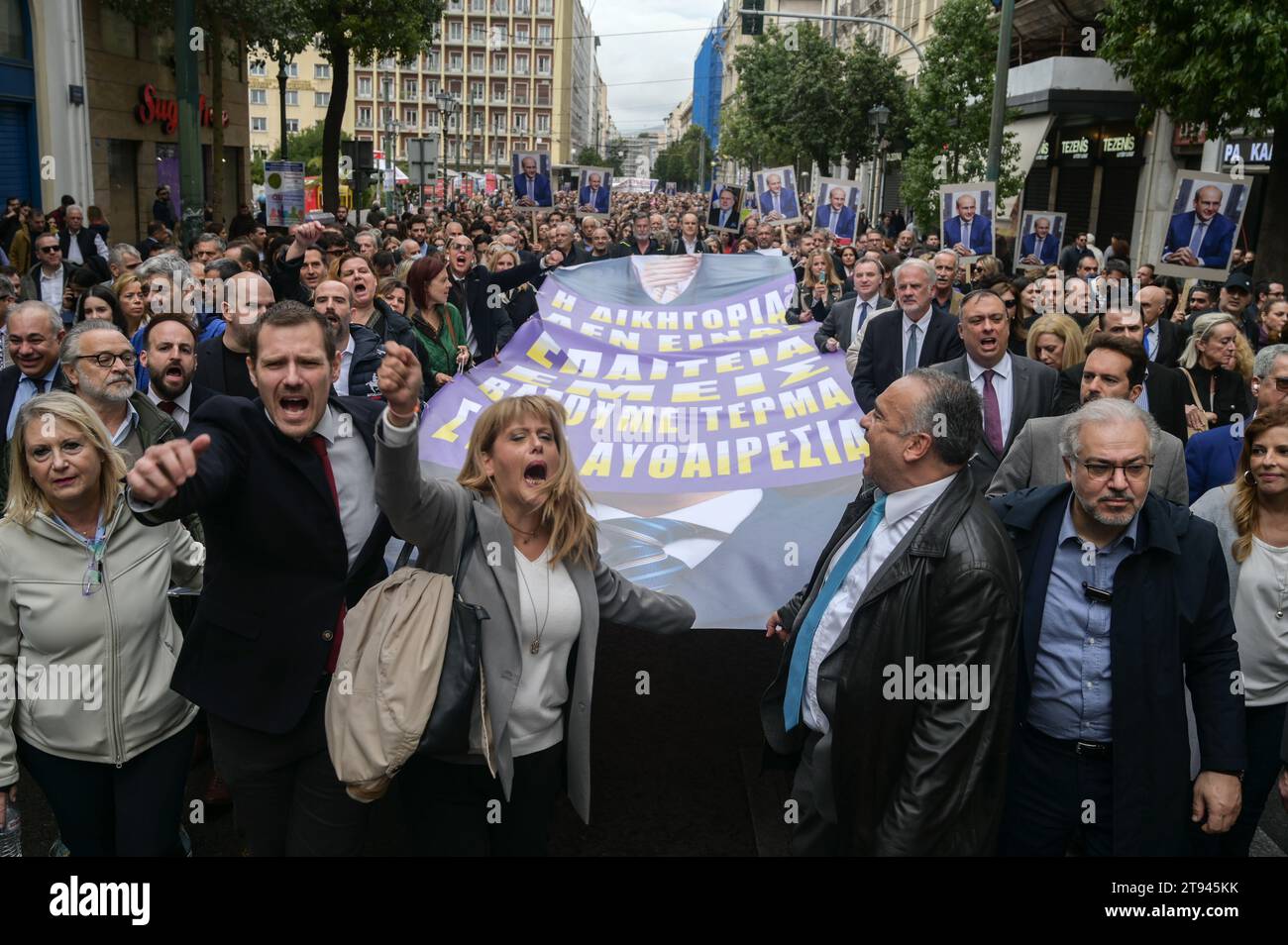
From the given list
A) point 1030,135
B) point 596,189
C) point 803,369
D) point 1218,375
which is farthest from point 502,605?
point 1030,135

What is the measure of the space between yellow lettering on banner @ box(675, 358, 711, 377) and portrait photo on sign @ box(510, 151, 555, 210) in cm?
1180

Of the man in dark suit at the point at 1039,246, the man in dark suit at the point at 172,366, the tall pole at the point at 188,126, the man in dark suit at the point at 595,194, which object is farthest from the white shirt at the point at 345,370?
the man in dark suit at the point at 595,194

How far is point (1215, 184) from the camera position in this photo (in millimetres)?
10805

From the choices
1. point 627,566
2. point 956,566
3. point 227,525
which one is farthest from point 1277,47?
point 227,525

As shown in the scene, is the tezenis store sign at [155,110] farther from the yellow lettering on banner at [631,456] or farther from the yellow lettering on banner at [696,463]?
the yellow lettering on banner at [696,463]

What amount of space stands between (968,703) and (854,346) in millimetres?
4964

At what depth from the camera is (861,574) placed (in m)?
3.38

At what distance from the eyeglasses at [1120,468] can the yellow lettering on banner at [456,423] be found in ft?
13.6

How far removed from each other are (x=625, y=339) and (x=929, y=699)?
5.80m

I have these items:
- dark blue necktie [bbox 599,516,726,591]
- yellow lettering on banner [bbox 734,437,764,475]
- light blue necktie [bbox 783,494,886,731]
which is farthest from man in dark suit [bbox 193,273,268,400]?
light blue necktie [bbox 783,494,886,731]

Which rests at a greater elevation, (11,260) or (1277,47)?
(1277,47)

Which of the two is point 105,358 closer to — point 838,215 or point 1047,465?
point 1047,465

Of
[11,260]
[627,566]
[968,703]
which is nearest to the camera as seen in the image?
[968,703]

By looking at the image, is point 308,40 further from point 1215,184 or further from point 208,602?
point 208,602
